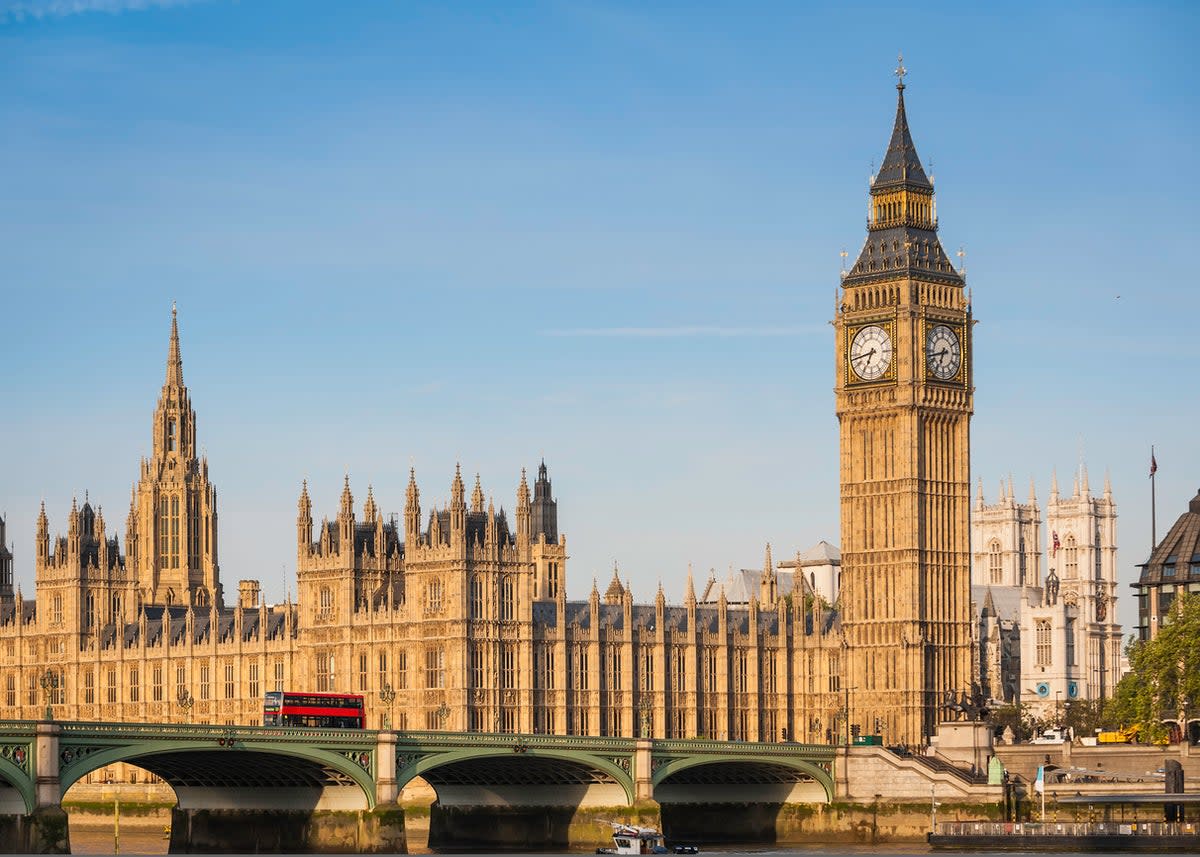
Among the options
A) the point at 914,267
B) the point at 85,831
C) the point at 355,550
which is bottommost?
the point at 85,831

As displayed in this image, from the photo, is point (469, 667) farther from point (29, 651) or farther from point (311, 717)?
point (29, 651)

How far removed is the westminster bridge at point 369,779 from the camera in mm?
98500

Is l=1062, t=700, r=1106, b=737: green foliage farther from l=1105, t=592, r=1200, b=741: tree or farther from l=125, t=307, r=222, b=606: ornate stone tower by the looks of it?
l=125, t=307, r=222, b=606: ornate stone tower

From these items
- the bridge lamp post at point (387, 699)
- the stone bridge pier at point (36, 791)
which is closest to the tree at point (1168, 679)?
the bridge lamp post at point (387, 699)

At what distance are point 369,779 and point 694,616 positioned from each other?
4152cm

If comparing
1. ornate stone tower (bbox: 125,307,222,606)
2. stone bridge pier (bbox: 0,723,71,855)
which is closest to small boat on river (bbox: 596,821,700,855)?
stone bridge pier (bbox: 0,723,71,855)

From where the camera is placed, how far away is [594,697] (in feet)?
467

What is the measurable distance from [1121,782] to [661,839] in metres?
20.3

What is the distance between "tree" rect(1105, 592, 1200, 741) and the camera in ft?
435

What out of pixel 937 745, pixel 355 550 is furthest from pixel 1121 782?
pixel 355 550

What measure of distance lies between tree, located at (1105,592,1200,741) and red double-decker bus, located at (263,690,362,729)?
37.6m

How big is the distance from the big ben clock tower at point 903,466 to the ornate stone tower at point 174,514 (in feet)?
162

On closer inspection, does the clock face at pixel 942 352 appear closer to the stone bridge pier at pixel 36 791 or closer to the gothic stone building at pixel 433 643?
the gothic stone building at pixel 433 643

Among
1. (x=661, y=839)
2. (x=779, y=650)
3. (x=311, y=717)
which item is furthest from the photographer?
(x=779, y=650)
